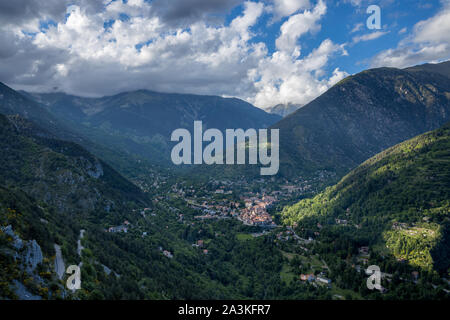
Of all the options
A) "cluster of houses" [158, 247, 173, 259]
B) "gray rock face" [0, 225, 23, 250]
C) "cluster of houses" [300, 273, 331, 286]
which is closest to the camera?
"gray rock face" [0, 225, 23, 250]

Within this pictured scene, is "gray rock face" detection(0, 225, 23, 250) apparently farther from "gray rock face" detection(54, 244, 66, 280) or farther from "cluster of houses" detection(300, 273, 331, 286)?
"cluster of houses" detection(300, 273, 331, 286)

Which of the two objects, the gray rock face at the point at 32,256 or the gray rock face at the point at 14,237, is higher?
the gray rock face at the point at 14,237

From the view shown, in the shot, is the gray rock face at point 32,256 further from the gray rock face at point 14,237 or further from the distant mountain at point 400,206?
the distant mountain at point 400,206

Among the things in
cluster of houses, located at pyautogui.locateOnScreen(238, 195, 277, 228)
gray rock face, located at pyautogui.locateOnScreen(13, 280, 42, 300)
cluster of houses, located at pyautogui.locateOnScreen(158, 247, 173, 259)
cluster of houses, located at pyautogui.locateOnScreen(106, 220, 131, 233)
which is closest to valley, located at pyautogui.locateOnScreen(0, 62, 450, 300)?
gray rock face, located at pyautogui.locateOnScreen(13, 280, 42, 300)

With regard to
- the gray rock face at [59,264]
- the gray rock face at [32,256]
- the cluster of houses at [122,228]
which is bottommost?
the cluster of houses at [122,228]

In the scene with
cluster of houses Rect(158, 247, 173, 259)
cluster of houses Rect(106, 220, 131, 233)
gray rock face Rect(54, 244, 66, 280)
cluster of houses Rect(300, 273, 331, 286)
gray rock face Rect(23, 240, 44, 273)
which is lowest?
cluster of houses Rect(300, 273, 331, 286)

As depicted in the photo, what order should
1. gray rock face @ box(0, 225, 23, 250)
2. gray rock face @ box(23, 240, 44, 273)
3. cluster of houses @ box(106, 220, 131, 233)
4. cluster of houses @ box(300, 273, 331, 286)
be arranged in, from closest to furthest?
gray rock face @ box(23, 240, 44, 273), gray rock face @ box(0, 225, 23, 250), cluster of houses @ box(300, 273, 331, 286), cluster of houses @ box(106, 220, 131, 233)

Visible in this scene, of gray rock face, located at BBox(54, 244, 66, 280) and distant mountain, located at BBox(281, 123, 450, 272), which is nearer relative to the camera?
gray rock face, located at BBox(54, 244, 66, 280)

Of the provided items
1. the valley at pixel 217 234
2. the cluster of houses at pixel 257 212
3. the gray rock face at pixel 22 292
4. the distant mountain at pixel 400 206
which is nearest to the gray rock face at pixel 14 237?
the valley at pixel 217 234
